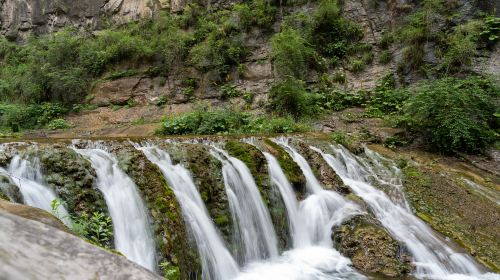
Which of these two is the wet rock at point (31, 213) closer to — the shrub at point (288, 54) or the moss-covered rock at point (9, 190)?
the moss-covered rock at point (9, 190)

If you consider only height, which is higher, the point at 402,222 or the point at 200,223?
the point at 200,223

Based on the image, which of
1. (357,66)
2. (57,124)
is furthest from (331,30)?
(57,124)

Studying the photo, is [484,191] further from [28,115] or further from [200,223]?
[28,115]

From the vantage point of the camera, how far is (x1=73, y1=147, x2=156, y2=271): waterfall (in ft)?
15.4

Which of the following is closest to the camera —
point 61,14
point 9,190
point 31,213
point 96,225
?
point 31,213

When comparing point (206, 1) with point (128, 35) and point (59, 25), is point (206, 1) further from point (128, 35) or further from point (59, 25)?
point (59, 25)

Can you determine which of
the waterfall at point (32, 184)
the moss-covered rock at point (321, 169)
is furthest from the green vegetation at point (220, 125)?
the waterfall at point (32, 184)

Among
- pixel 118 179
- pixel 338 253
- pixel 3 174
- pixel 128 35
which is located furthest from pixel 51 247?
pixel 128 35

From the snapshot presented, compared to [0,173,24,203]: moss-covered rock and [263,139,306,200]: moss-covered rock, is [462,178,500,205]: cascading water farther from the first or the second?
[0,173,24,203]: moss-covered rock

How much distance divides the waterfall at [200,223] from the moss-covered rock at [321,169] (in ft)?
9.62

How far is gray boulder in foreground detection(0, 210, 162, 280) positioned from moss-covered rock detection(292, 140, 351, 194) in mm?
6337

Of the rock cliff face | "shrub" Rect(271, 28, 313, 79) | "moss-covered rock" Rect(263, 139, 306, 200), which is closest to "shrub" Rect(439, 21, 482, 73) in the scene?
"shrub" Rect(271, 28, 313, 79)

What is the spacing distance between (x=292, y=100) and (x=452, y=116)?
17.1 ft

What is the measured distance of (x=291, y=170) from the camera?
7.61 meters
